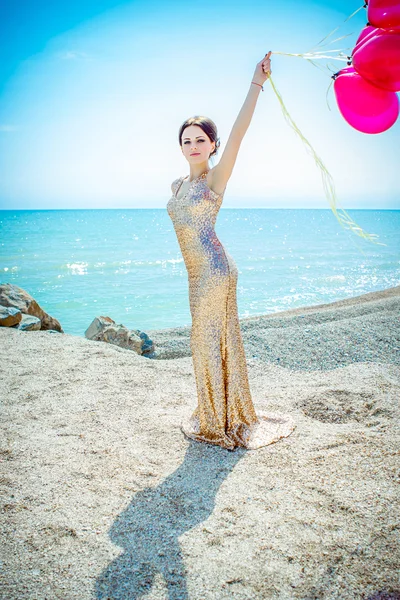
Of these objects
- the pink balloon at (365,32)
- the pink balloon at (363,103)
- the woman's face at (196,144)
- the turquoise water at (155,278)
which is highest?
the pink balloon at (365,32)

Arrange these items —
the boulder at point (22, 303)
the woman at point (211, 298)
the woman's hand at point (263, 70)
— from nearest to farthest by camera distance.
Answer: the woman's hand at point (263, 70), the woman at point (211, 298), the boulder at point (22, 303)

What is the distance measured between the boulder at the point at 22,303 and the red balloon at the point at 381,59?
6529mm

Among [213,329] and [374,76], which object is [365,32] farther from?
[213,329]

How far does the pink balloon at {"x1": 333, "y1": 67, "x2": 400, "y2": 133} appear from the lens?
2.80m

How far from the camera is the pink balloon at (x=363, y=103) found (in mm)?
2805

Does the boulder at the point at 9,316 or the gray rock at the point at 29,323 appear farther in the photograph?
the gray rock at the point at 29,323

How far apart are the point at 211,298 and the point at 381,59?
1905mm

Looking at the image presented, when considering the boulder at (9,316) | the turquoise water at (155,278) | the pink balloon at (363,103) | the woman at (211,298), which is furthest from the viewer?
the turquoise water at (155,278)

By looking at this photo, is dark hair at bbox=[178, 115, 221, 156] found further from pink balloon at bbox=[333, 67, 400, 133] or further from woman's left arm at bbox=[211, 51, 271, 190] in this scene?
pink balloon at bbox=[333, 67, 400, 133]

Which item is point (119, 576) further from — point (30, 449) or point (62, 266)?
point (62, 266)

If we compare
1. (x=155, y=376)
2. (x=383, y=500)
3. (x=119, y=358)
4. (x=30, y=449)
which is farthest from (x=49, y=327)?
(x=383, y=500)

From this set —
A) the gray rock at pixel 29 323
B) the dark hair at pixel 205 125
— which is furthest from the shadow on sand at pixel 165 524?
the gray rock at pixel 29 323

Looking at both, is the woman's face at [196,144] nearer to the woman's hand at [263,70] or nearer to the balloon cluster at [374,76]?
the woman's hand at [263,70]

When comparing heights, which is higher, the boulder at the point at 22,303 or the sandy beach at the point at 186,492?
the boulder at the point at 22,303
